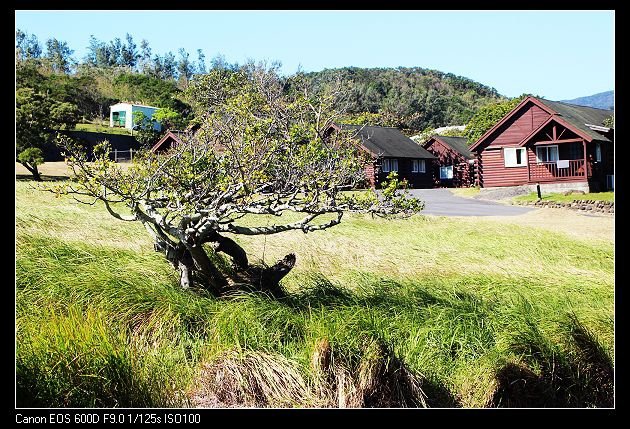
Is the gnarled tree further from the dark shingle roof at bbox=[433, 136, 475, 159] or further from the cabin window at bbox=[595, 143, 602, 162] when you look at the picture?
the dark shingle roof at bbox=[433, 136, 475, 159]

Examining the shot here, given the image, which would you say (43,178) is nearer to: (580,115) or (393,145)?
(393,145)

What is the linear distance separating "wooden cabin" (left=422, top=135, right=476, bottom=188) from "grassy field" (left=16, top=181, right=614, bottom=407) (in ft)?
96.0

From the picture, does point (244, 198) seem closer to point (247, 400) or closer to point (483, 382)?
point (247, 400)

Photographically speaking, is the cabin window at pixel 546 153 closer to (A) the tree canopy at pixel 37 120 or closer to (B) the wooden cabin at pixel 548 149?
(B) the wooden cabin at pixel 548 149

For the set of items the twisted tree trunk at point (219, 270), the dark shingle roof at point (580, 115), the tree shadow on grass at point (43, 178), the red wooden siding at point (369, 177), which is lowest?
the twisted tree trunk at point (219, 270)

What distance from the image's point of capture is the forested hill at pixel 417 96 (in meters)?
56.0

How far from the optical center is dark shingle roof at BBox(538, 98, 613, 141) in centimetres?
3033

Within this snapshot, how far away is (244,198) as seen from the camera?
6.62m

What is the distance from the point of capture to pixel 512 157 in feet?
109

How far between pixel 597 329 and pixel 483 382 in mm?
1940

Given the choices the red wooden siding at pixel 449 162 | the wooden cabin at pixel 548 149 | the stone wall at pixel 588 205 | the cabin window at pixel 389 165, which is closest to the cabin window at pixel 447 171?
the red wooden siding at pixel 449 162

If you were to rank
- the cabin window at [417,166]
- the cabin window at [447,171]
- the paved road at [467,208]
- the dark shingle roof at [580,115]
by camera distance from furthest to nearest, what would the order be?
1. the cabin window at [447,171]
2. the cabin window at [417,166]
3. the dark shingle roof at [580,115]
4. the paved road at [467,208]

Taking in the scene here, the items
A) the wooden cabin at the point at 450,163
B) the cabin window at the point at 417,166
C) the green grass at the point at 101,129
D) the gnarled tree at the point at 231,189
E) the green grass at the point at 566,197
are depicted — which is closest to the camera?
the gnarled tree at the point at 231,189
